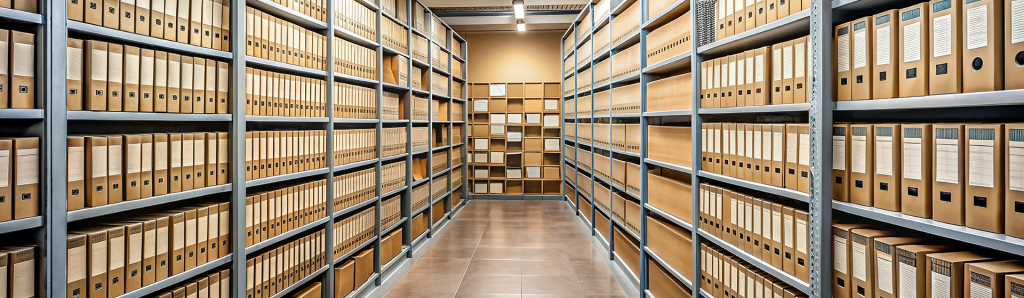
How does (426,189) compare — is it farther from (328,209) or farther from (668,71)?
(668,71)

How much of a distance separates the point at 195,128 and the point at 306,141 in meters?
0.49

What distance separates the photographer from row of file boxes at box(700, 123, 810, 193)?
Answer: 161cm

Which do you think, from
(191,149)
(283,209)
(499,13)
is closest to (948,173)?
(191,149)

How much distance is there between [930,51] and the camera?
1.19m

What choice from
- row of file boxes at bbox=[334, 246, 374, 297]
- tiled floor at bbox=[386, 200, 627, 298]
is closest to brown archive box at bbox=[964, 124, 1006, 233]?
tiled floor at bbox=[386, 200, 627, 298]

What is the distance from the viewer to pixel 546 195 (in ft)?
23.9

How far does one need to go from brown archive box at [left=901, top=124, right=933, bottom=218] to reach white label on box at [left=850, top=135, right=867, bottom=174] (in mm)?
95

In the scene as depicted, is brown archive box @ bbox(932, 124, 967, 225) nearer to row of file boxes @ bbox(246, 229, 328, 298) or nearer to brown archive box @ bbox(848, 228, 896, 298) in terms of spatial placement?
brown archive box @ bbox(848, 228, 896, 298)

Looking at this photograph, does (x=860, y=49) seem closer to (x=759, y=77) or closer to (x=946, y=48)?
(x=946, y=48)

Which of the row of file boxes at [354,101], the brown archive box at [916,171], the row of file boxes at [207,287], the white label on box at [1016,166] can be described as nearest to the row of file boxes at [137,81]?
the row of file boxes at [207,287]

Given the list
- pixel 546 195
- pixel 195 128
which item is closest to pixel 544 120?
pixel 546 195

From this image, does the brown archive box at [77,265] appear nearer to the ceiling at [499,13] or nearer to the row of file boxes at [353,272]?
the row of file boxes at [353,272]

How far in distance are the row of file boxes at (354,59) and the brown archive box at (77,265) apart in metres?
1.52

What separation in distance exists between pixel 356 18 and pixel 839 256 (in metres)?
2.80
